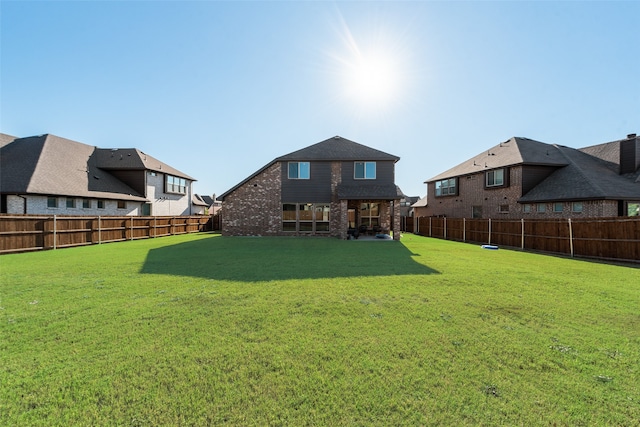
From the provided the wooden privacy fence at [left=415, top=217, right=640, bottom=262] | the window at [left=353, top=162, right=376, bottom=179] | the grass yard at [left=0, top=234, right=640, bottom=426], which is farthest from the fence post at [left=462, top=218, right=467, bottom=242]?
the grass yard at [left=0, top=234, right=640, bottom=426]

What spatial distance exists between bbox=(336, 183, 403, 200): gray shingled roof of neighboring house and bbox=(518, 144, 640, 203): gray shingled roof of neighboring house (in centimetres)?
1069

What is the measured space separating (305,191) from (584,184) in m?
19.3

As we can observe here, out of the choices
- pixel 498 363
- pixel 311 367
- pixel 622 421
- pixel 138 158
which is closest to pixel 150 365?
pixel 311 367

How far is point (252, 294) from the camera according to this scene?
5.79 metres

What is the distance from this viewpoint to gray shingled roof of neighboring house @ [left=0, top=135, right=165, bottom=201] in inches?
711

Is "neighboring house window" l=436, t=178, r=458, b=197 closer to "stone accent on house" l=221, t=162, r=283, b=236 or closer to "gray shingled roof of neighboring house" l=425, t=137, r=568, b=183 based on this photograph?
"gray shingled roof of neighboring house" l=425, t=137, r=568, b=183

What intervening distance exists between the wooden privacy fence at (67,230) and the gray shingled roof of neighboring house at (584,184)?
29155 mm

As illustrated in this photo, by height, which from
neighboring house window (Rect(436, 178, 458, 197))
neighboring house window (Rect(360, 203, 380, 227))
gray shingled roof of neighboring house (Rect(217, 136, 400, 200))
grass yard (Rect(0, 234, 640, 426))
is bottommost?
grass yard (Rect(0, 234, 640, 426))

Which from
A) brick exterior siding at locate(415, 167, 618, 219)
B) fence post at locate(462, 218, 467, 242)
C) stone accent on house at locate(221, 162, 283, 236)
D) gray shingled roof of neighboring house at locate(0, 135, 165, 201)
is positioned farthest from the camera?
stone accent on house at locate(221, 162, 283, 236)

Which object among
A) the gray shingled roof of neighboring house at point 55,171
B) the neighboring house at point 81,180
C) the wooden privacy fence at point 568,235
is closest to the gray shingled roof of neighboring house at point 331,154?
the wooden privacy fence at point 568,235

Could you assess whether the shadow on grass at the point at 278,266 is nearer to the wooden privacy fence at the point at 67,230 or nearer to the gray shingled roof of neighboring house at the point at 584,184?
the wooden privacy fence at the point at 67,230

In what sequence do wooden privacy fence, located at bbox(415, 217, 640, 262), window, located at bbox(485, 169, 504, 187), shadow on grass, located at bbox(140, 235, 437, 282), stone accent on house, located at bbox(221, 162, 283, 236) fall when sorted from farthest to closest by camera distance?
window, located at bbox(485, 169, 504, 187) → stone accent on house, located at bbox(221, 162, 283, 236) → wooden privacy fence, located at bbox(415, 217, 640, 262) → shadow on grass, located at bbox(140, 235, 437, 282)

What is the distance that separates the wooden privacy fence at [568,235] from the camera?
10.7m

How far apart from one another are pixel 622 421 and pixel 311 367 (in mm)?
2857
